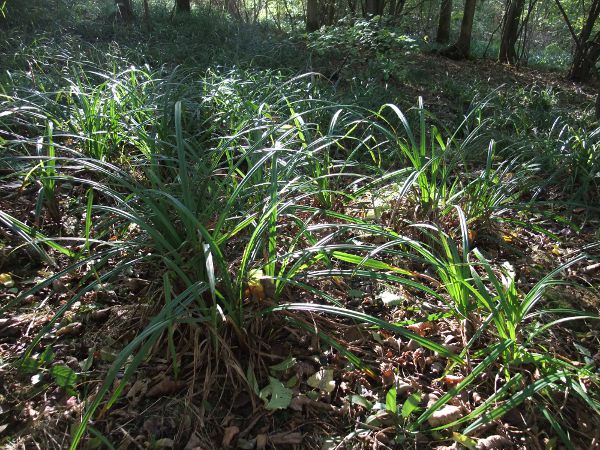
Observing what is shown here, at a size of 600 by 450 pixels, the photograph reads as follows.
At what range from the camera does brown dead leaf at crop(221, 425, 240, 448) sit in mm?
1162

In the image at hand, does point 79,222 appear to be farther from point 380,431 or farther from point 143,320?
point 380,431

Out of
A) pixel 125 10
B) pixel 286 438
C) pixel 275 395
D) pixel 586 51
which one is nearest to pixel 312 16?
pixel 125 10

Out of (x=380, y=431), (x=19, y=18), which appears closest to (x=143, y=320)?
(x=380, y=431)

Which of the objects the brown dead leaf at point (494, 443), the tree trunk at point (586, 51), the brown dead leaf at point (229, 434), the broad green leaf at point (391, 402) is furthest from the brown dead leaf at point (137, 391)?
the tree trunk at point (586, 51)

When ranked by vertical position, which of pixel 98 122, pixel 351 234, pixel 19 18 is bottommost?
pixel 351 234

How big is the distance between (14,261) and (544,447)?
6.91ft

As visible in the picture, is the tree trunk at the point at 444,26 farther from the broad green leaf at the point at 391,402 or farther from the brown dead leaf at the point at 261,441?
the brown dead leaf at the point at 261,441

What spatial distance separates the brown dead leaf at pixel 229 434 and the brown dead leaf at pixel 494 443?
67 cm

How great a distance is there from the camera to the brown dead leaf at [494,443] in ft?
3.73

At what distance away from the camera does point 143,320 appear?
1458 mm

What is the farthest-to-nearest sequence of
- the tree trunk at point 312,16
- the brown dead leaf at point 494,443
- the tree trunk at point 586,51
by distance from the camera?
the tree trunk at point 312,16 < the tree trunk at point 586,51 < the brown dead leaf at point 494,443

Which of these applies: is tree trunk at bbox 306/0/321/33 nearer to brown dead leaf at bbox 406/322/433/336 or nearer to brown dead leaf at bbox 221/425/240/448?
brown dead leaf at bbox 406/322/433/336

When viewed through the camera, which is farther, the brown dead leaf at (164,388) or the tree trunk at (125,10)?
the tree trunk at (125,10)

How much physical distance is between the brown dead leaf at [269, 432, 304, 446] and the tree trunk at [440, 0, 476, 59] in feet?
25.7
